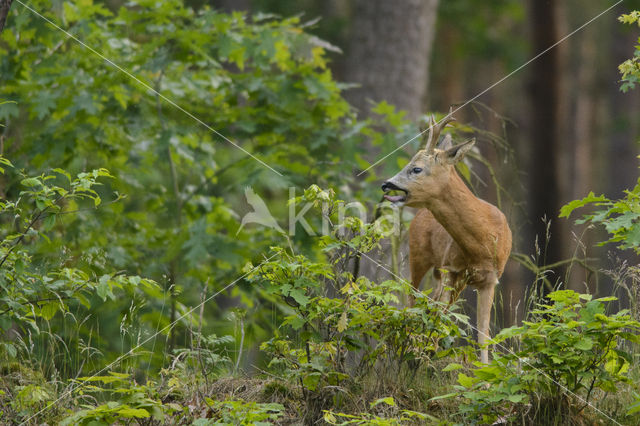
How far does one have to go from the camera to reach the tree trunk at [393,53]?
10.8 m

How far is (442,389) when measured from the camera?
4.93m

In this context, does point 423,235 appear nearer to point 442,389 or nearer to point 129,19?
Answer: point 442,389

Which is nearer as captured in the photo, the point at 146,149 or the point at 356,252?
the point at 356,252

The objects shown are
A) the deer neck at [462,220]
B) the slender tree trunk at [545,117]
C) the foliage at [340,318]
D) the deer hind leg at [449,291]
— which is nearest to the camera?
the foliage at [340,318]

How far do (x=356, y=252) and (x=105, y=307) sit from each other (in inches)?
170

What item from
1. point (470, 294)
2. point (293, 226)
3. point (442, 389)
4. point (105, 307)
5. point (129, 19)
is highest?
point (129, 19)

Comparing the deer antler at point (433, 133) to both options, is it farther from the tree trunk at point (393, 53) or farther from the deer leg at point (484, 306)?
the tree trunk at point (393, 53)

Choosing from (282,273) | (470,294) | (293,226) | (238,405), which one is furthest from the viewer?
(470,294)

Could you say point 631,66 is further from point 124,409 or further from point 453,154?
point 124,409

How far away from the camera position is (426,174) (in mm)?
4828

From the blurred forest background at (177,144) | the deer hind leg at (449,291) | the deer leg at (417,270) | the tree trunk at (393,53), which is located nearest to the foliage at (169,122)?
the blurred forest background at (177,144)

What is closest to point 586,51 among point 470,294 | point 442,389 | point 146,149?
point 470,294

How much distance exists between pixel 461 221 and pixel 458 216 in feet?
0.12

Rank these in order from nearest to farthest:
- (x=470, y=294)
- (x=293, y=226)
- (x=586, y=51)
→ (x=293, y=226) → (x=470, y=294) → (x=586, y=51)
